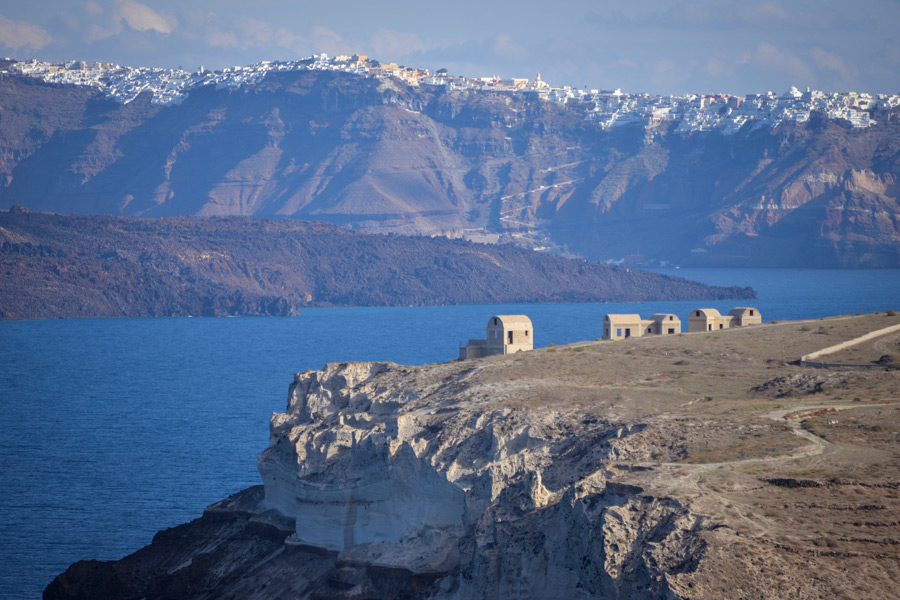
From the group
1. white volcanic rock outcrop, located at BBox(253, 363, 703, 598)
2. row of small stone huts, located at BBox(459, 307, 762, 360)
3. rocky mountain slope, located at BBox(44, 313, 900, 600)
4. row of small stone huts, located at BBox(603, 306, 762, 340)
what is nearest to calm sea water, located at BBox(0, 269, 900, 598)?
rocky mountain slope, located at BBox(44, 313, 900, 600)

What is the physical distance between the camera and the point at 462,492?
4231cm

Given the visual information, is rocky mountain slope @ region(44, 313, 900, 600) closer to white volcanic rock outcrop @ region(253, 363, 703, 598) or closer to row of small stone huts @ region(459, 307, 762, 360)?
white volcanic rock outcrop @ region(253, 363, 703, 598)

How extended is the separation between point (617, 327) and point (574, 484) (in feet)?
121

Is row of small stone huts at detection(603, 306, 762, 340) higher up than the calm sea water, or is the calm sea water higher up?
row of small stone huts at detection(603, 306, 762, 340)

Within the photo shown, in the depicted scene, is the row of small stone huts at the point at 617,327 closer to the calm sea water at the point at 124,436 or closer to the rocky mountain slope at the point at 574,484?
the rocky mountain slope at the point at 574,484

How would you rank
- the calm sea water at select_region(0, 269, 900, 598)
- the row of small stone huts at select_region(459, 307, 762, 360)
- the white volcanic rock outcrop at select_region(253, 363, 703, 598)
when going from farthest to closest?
the row of small stone huts at select_region(459, 307, 762, 360) < the calm sea water at select_region(0, 269, 900, 598) < the white volcanic rock outcrop at select_region(253, 363, 703, 598)

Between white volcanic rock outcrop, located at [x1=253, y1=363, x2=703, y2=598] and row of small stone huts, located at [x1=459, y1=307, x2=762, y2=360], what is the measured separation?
21.2ft

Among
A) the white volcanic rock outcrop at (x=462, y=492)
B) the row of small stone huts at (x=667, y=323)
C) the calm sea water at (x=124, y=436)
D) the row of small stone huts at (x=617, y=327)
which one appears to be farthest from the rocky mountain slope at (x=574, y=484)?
the calm sea water at (x=124, y=436)

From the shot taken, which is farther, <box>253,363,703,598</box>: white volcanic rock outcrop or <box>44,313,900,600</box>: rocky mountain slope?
<box>253,363,703,598</box>: white volcanic rock outcrop

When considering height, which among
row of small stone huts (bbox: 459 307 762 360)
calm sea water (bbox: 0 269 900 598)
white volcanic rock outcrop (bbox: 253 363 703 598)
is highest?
row of small stone huts (bbox: 459 307 762 360)

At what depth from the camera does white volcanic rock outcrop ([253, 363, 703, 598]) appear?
30.5m

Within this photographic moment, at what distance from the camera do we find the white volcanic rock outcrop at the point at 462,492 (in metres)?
30.5

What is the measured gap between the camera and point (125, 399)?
12444 centimetres

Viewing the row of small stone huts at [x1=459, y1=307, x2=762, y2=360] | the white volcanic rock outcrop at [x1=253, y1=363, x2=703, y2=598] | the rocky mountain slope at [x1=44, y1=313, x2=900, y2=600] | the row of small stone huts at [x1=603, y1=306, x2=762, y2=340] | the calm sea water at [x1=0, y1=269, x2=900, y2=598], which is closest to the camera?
the rocky mountain slope at [x1=44, y1=313, x2=900, y2=600]
